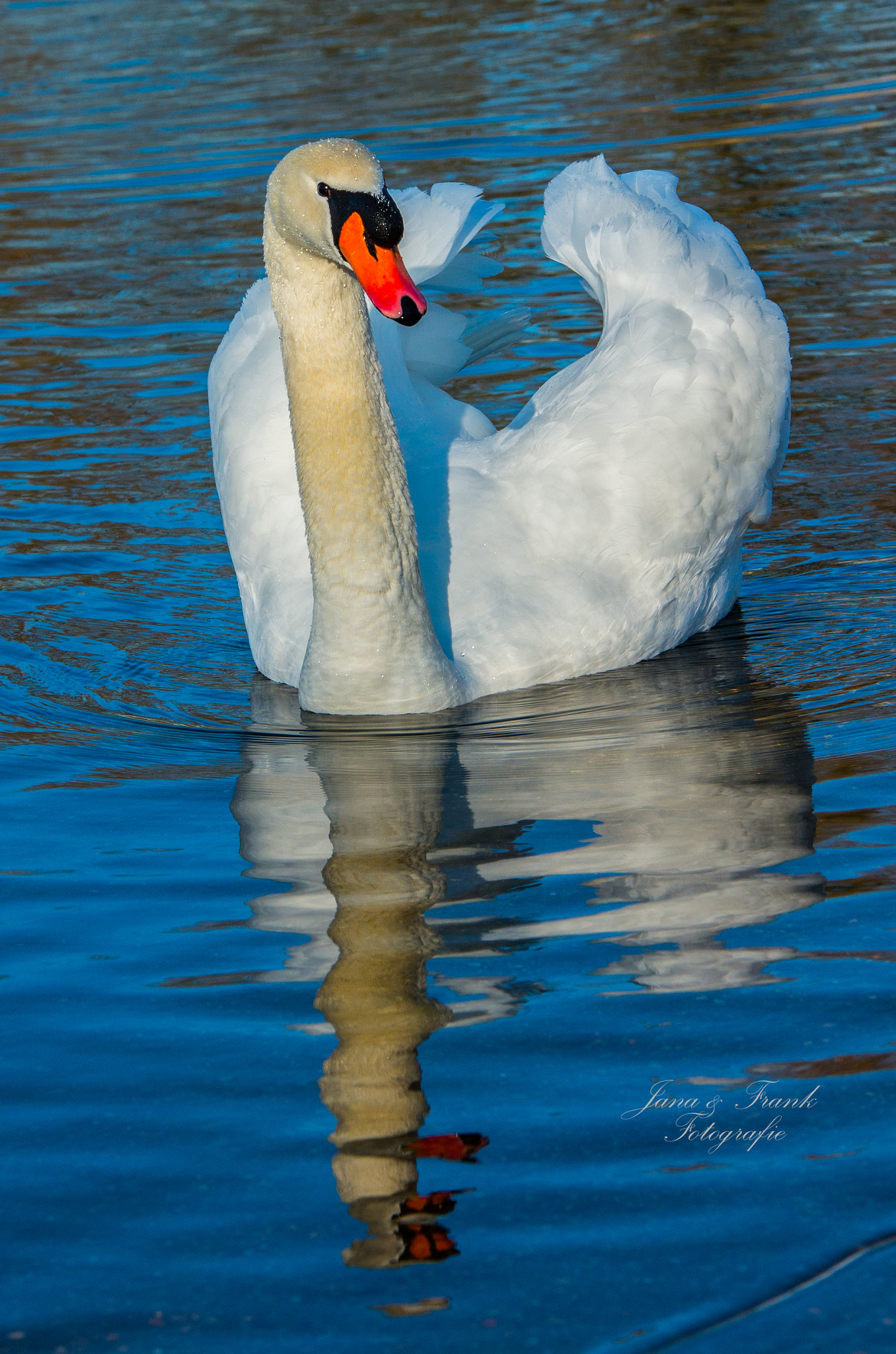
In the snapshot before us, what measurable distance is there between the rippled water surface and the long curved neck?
0.48 ft

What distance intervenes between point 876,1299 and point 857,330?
7.52 m

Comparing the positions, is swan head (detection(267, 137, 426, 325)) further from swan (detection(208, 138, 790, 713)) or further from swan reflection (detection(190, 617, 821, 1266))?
swan reflection (detection(190, 617, 821, 1266))

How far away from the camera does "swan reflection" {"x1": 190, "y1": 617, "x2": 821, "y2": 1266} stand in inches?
154

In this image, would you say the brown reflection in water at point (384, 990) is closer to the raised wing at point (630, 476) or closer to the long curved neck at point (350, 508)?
the long curved neck at point (350, 508)

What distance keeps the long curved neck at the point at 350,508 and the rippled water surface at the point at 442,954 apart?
146 mm

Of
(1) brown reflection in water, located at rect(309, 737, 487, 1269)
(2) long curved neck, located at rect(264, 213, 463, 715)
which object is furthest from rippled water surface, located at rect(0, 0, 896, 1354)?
(2) long curved neck, located at rect(264, 213, 463, 715)

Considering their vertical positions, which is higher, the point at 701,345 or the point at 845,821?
the point at 701,345

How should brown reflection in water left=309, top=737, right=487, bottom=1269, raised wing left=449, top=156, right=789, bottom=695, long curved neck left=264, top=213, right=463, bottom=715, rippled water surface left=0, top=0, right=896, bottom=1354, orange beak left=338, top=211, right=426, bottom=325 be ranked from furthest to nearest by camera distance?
raised wing left=449, top=156, right=789, bottom=695, long curved neck left=264, top=213, right=463, bottom=715, orange beak left=338, top=211, right=426, bottom=325, brown reflection in water left=309, top=737, right=487, bottom=1269, rippled water surface left=0, top=0, right=896, bottom=1354

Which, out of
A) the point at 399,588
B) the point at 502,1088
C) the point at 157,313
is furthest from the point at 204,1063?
the point at 157,313

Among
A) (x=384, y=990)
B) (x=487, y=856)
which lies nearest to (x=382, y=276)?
(x=487, y=856)

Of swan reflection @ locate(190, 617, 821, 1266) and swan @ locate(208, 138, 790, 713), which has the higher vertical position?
swan @ locate(208, 138, 790, 713)

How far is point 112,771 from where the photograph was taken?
5812 mm

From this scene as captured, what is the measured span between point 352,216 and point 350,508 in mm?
962

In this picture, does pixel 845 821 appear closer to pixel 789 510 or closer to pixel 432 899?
pixel 432 899
